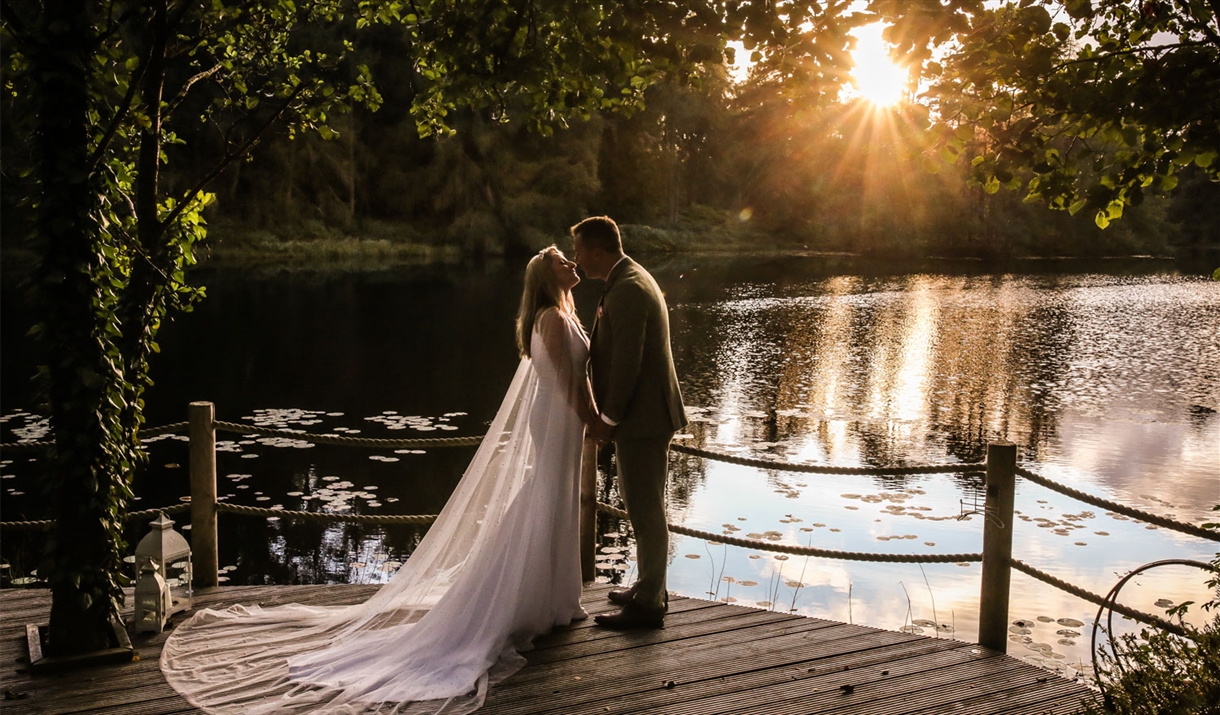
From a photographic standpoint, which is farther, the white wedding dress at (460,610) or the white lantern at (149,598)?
the white lantern at (149,598)

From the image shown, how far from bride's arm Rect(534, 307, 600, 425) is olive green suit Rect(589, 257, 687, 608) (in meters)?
0.05

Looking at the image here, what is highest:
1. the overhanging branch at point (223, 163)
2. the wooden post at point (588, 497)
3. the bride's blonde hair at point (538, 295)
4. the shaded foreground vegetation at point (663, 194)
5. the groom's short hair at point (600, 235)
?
the shaded foreground vegetation at point (663, 194)

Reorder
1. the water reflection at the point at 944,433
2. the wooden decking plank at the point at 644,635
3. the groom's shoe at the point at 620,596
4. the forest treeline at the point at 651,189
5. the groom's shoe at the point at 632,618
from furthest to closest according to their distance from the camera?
the forest treeline at the point at 651,189 < the water reflection at the point at 944,433 < the groom's shoe at the point at 620,596 < the groom's shoe at the point at 632,618 < the wooden decking plank at the point at 644,635

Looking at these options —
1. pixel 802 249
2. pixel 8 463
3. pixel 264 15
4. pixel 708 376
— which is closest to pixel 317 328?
pixel 708 376

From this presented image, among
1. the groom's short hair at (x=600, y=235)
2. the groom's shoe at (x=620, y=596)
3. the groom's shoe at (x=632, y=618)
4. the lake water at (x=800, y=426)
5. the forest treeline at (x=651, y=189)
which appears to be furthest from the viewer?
the forest treeline at (x=651, y=189)

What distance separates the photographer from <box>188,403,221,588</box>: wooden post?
5082 mm

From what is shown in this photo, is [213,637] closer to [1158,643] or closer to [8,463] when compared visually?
[1158,643]

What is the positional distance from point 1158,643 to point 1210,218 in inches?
3000

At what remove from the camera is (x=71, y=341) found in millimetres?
3955

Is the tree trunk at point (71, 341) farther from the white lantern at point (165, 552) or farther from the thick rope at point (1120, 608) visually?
the thick rope at point (1120, 608)

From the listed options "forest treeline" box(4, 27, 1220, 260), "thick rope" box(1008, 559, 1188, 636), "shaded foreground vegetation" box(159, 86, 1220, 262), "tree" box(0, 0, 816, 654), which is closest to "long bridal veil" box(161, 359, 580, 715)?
"tree" box(0, 0, 816, 654)

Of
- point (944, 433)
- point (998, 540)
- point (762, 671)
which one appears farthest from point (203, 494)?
point (944, 433)

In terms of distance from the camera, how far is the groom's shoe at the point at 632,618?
4.63 metres

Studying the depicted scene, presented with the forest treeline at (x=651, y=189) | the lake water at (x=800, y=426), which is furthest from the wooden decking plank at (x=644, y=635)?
the forest treeline at (x=651, y=189)
